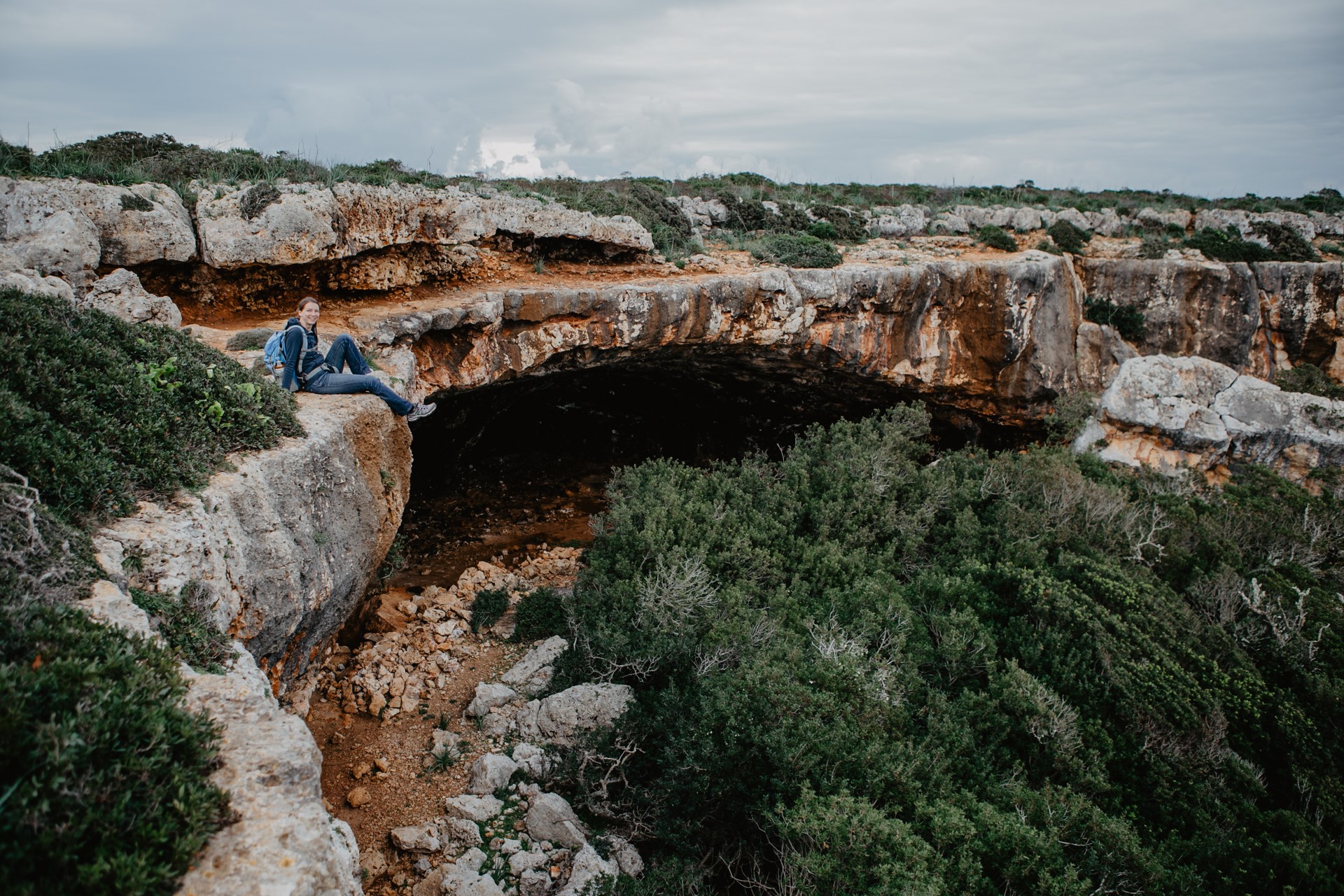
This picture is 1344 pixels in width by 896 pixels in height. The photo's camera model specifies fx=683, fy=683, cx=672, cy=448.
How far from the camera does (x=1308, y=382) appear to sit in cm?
1752

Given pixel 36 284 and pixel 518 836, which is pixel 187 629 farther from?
pixel 36 284

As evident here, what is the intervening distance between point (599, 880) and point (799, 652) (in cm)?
308

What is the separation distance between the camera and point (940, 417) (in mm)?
17750

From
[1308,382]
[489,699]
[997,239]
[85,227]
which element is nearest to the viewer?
[85,227]

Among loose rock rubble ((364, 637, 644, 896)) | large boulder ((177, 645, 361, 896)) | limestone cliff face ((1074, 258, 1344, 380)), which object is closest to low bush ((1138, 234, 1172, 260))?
limestone cliff face ((1074, 258, 1344, 380))

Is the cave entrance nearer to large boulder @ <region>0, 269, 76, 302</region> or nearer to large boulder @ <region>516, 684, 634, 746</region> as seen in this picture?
large boulder @ <region>516, 684, 634, 746</region>

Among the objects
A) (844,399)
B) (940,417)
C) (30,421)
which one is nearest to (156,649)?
(30,421)

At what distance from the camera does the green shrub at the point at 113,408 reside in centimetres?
425

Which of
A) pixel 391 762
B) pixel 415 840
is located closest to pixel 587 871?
pixel 415 840

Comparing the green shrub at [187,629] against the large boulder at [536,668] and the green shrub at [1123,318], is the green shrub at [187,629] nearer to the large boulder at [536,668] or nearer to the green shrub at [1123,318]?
the large boulder at [536,668]

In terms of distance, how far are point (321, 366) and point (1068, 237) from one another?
64.1 feet

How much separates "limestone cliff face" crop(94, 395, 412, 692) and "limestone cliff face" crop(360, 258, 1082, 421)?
2718 mm

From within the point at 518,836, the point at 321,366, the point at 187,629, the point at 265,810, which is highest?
the point at 321,366

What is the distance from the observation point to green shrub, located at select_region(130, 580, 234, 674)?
383cm
